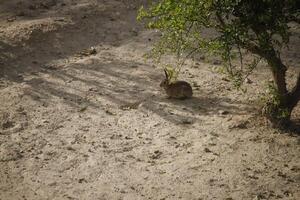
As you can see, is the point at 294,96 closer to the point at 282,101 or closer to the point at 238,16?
the point at 282,101

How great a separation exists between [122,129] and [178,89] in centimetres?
134

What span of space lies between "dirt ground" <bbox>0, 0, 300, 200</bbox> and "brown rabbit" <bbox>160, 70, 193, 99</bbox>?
136 mm

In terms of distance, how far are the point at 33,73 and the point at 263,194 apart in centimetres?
551

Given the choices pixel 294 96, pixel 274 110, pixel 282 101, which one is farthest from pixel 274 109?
pixel 294 96

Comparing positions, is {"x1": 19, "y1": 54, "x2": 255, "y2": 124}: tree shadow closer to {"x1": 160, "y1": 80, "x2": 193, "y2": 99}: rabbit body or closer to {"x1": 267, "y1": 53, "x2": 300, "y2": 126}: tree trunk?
{"x1": 160, "y1": 80, "x2": 193, "y2": 99}: rabbit body

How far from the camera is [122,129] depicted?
7.27 meters

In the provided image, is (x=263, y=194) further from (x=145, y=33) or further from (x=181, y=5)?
(x=145, y=33)

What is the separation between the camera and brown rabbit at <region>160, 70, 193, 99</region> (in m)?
7.96

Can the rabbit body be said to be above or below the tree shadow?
above

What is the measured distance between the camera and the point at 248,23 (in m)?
5.88

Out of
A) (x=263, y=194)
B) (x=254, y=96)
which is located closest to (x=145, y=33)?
(x=254, y=96)

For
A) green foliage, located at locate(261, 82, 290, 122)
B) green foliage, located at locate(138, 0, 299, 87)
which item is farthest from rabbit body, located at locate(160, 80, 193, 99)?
green foliage, located at locate(138, 0, 299, 87)

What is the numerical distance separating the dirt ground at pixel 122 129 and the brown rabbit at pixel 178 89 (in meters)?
0.14

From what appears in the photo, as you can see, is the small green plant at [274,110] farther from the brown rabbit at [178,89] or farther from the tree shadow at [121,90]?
the brown rabbit at [178,89]
